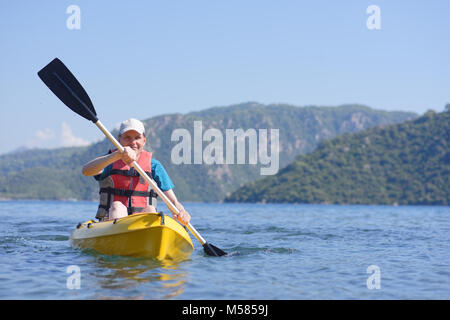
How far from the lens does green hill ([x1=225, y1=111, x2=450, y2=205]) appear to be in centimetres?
9981

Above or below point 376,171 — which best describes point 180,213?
below

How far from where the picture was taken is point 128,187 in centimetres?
835

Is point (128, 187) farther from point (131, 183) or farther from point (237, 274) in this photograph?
point (237, 274)

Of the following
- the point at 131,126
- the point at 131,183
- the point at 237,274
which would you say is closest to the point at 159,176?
the point at 131,183

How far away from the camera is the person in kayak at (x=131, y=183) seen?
26.1 ft

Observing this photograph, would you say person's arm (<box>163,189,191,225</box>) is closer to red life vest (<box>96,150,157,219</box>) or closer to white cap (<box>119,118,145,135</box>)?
red life vest (<box>96,150,157,219</box>)

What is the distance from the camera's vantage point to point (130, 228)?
7.79 meters

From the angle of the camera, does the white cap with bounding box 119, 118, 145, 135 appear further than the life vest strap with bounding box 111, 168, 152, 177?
No

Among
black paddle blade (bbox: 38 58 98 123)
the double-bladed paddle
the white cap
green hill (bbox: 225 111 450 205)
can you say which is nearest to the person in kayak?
the white cap

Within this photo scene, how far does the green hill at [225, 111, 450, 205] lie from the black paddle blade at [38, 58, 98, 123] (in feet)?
306

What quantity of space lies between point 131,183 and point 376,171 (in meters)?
106

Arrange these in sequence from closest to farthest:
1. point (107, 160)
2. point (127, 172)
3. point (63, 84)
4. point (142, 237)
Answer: point (107, 160) < point (142, 237) < point (127, 172) < point (63, 84)
